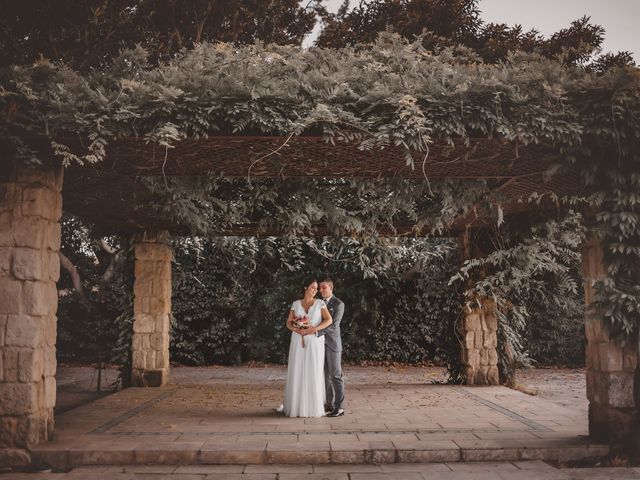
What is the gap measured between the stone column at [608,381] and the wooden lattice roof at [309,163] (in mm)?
1100

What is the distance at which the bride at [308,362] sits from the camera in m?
7.02

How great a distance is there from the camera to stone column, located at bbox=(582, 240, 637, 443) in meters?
5.37

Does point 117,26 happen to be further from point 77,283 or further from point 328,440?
point 328,440

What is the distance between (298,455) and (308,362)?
2.02 metres

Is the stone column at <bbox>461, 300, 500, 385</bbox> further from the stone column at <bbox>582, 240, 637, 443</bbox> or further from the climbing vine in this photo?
the climbing vine

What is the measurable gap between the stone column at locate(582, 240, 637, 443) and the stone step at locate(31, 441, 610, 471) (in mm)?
268

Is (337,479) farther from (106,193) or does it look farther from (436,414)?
(106,193)

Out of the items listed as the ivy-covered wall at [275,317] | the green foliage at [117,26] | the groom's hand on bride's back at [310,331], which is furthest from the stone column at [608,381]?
the green foliage at [117,26]

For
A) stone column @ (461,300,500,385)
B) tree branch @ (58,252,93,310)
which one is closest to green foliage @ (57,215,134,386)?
tree branch @ (58,252,93,310)

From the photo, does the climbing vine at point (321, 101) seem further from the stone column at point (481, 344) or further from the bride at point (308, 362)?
the stone column at point (481, 344)

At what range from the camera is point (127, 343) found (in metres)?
9.77

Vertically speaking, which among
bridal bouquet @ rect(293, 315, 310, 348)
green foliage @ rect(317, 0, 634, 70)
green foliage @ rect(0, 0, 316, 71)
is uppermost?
green foliage @ rect(317, 0, 634, 70)

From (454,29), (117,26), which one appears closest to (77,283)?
(117,26)

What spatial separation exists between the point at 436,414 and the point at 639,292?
9.02 ft
